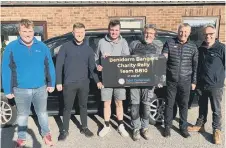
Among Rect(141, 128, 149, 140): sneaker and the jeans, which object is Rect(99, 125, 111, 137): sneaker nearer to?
the jeans

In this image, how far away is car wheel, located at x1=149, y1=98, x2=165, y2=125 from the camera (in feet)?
15.8

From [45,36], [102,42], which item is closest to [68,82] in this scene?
[102,42]

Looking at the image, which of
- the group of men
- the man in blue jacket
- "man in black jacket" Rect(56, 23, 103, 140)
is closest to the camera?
the man in blue jacket

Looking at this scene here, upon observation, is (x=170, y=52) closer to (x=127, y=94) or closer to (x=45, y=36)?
(x=127, y=94)

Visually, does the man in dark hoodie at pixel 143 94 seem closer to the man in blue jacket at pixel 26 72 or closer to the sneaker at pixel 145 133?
the sneaker at pixel 145 133

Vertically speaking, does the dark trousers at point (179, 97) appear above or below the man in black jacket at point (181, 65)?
below

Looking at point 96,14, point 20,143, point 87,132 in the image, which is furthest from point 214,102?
point 96,14

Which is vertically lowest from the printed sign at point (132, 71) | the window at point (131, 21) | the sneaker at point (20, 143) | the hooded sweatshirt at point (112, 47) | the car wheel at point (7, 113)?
the sneaker at point (20, 143)

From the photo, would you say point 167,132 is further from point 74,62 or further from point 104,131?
point 74,62

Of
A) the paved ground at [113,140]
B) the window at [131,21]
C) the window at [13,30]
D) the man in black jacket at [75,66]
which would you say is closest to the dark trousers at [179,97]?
the paved ground at [113,140]

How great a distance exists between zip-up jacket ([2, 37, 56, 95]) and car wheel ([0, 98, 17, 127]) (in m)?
1.18

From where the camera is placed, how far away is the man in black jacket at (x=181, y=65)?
3.94 m

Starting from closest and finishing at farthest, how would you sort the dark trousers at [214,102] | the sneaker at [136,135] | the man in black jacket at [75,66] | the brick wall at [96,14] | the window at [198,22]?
the man in black jacket at [75,66]
the dark trousers at [214,102]
the sneaker at [136,135]
the brick wall at [96,14]
the window at [198,22]

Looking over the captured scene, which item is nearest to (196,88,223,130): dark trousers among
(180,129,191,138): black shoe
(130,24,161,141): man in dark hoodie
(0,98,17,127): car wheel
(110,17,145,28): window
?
(180,129,191,138): black shoe
